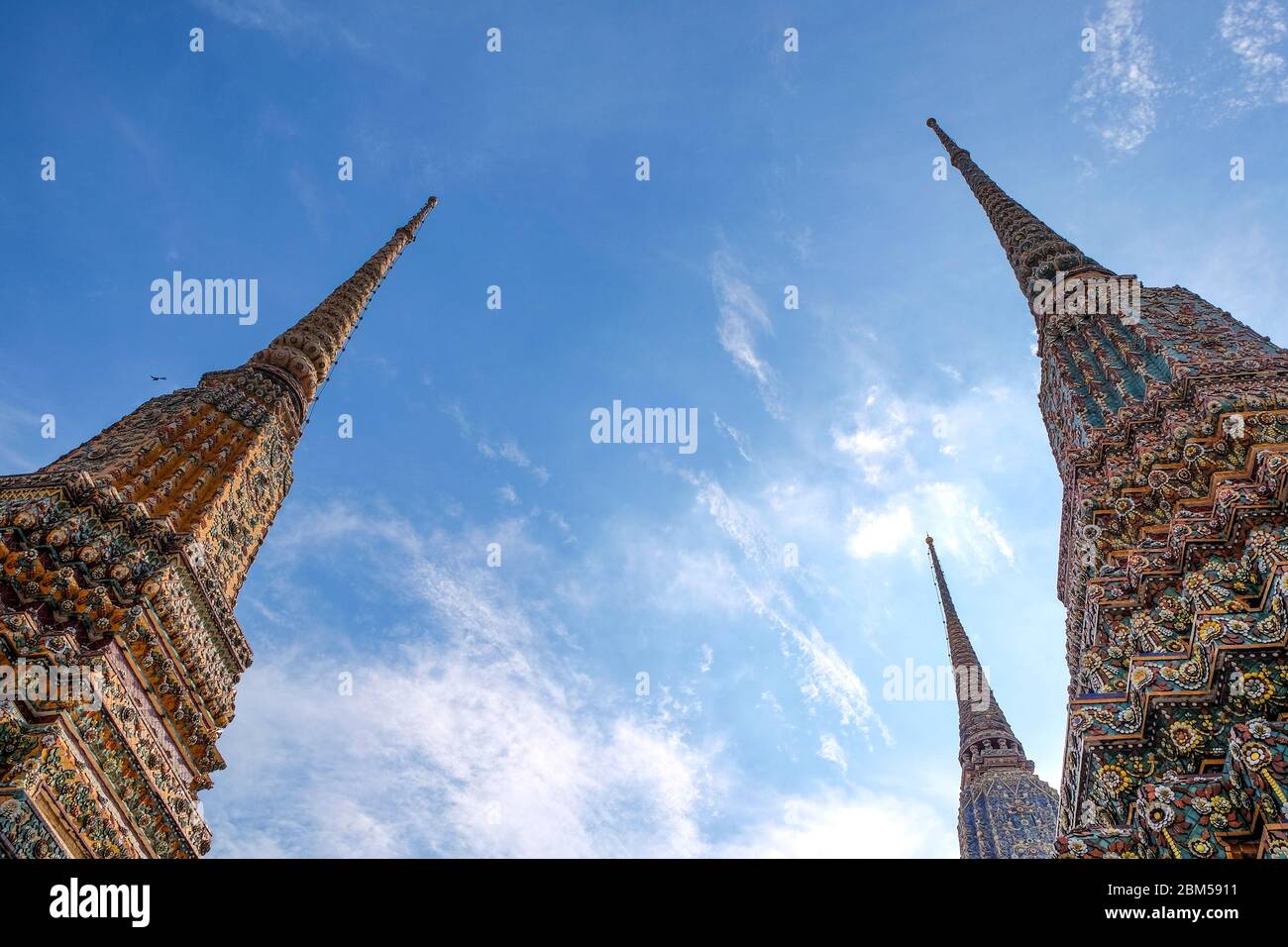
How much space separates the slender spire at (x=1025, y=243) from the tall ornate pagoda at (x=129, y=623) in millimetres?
23813

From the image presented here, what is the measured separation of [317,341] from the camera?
25469 millimetres

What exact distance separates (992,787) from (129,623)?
3909 cm

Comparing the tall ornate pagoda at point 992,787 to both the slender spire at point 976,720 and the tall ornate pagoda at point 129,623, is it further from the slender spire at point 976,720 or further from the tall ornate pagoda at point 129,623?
the tall ornate pagoda at point 129,623

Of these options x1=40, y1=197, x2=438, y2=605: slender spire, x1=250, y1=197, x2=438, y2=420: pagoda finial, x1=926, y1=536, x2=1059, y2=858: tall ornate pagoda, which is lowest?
x1=926, y1=536, x2=1059, y2=858: tall ornate pagoda

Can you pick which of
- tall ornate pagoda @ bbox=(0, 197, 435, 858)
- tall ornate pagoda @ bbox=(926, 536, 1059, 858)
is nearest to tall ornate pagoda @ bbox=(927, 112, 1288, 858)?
tall ornate pagoda @ bbox=(0, 197, 435, 858)

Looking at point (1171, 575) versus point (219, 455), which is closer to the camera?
point (1171, 575)

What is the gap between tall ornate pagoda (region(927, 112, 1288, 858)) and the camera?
8016 mm

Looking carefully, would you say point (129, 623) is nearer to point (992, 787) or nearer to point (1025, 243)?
point (1025, 243)

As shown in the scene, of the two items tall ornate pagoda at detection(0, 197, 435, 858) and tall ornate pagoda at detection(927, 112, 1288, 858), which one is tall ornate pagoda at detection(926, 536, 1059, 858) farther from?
tall ornate pagoda at detection(0, 197, 435, 858)

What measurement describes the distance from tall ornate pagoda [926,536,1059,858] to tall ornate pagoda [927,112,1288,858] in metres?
20.7

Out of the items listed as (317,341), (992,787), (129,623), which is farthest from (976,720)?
(129,623)

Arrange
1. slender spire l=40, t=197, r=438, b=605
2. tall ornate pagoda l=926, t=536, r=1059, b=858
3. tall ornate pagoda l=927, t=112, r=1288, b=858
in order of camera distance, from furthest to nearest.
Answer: tall ornate pagoda l=926, t=536, r=1059, b=858 < slender spire l=40, t=197, r=438, b=605 < tall ornate pagoda l=927, t=112, r=1288, b=858
